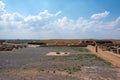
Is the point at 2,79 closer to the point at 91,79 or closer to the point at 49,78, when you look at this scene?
the point at 49,78

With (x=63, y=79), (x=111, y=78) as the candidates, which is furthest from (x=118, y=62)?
(x=63, y=79)

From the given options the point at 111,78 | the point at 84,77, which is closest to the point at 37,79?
the point at 84,77

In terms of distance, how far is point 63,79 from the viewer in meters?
13.3

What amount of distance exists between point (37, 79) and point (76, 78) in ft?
7.33

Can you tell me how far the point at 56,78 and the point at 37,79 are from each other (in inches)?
43.9

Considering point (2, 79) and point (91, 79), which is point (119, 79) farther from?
point (2, 79)

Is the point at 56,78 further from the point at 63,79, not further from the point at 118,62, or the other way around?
the point at 118,62

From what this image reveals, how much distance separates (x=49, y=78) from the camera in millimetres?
13602

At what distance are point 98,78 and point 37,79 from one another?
11.4ft

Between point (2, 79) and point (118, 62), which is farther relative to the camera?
point (118, 62)

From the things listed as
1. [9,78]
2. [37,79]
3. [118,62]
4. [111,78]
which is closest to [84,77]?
[111,78]

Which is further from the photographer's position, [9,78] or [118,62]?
[118,62]

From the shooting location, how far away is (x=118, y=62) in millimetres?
19234

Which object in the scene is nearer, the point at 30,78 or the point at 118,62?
the point at 30,78
